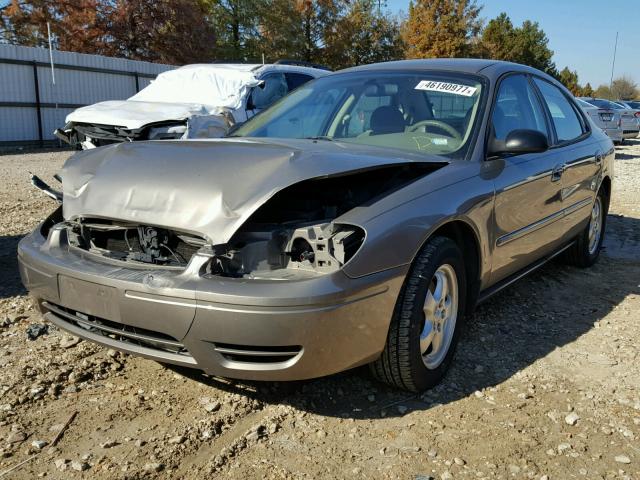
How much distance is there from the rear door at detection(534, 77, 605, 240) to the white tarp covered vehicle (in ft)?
10.2

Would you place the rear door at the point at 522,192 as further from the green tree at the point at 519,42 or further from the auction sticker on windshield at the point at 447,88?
the green tree at the point at 519,42

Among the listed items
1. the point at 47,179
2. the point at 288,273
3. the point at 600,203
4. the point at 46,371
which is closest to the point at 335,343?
the point at 288,273

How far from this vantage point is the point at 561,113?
4680mm

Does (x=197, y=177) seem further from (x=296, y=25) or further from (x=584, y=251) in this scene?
(x=296, y=25)

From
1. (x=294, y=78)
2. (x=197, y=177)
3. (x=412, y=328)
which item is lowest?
(x=412, y=328)

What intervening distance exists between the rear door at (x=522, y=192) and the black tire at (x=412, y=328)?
26.2 inches

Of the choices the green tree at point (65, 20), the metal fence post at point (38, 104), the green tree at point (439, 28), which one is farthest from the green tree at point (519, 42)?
the metal fence post at point (38, 104)

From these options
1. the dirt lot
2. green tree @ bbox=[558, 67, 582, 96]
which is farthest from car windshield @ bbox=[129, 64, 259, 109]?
green tree @ bbox=[558, 67, 582, 96]

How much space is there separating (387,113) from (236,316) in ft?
6.30

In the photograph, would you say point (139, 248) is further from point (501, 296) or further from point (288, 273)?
point (501, 296)

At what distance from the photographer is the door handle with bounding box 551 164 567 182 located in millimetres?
4039

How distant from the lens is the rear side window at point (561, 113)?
4.46 m

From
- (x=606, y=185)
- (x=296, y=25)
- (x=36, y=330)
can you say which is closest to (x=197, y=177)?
(x=36, y=330)

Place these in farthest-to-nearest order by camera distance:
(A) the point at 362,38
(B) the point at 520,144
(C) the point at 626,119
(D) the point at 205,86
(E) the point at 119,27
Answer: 1. (A) the point at 362,38
2. (E) the point at 119,27
3. (C) the point at 626,119
4. (D) the point at 205,86
5. (B) the point at 520,144
